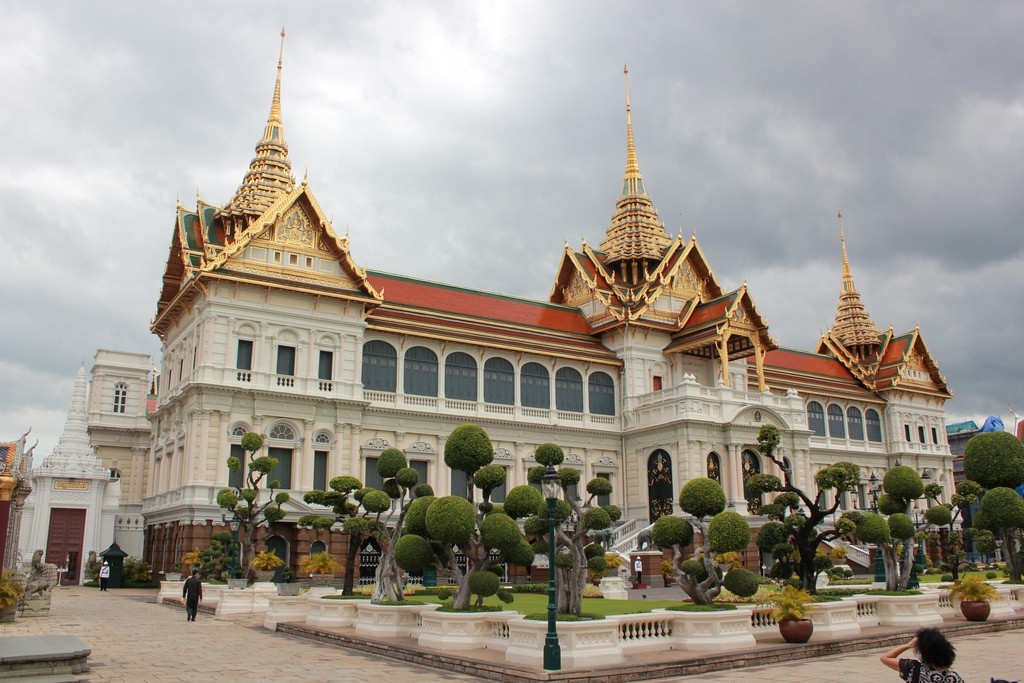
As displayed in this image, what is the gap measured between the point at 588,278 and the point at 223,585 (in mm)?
26374

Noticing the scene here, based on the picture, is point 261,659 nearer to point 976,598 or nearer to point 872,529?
point 872,529

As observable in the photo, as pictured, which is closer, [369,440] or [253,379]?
[253,379]

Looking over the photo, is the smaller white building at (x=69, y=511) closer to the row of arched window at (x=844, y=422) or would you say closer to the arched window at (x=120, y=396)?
the arched window at (x=120, y=396)

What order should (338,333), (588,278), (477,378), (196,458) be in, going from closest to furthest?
(196,458) < (338,333) < (477,378) < (588,278)

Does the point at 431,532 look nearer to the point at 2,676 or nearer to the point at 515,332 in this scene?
the point at 2,676

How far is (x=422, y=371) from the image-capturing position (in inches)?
1554

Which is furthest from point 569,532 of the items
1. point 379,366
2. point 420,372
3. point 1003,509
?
point 420,372

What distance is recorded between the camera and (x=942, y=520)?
26453mm

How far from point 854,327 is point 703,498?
47.4 meters

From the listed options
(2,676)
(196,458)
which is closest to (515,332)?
(196,458)

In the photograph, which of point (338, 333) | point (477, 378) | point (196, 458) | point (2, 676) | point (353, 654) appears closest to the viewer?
point (2, 676)

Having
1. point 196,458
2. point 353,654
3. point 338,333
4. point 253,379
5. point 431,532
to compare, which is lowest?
point 353,654

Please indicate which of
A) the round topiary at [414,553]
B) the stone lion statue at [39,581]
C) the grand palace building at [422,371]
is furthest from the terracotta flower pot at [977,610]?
the stone lion statue at [39,581]

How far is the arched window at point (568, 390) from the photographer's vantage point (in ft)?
141
